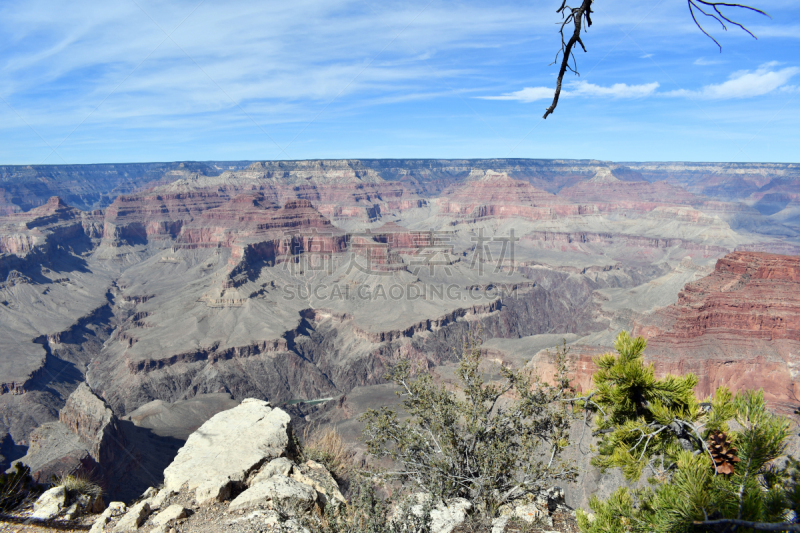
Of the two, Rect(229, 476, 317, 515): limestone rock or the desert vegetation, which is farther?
Rect(229, 476, 317, 515): limestone rock

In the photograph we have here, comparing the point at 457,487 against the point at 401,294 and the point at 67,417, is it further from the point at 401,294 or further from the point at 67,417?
the point at 401,294

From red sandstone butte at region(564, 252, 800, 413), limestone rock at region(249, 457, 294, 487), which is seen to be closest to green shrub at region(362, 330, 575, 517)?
limestone rock at region(249, 457, 294, 487)

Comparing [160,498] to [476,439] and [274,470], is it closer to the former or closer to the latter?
[274,470]

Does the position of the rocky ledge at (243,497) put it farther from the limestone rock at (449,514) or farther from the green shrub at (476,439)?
the green shrub at (476,439)

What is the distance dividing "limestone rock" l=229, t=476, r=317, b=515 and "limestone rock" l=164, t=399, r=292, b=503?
975 millimetres

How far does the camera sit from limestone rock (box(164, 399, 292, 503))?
11.5 meters

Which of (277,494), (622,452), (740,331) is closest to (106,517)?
(277,494)

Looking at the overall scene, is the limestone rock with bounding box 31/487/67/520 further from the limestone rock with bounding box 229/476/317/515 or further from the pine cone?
the pine cone

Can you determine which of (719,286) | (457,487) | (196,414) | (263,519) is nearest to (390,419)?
(457,487)

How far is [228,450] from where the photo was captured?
13258mm

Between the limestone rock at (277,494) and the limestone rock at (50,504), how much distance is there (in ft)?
13.4

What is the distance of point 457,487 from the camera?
10.9 m

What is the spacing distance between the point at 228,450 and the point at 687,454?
39.8ft

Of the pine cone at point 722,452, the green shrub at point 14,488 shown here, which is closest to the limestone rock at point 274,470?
the green shrub at point 14,488
